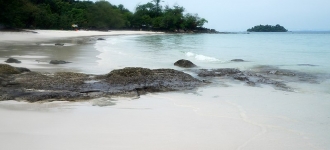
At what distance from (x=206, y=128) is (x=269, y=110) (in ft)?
5.26

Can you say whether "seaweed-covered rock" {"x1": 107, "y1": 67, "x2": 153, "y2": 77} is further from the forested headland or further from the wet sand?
the forested headland

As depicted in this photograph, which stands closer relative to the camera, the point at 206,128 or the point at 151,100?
the point at 206,128

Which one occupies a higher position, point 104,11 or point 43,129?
point 104,11

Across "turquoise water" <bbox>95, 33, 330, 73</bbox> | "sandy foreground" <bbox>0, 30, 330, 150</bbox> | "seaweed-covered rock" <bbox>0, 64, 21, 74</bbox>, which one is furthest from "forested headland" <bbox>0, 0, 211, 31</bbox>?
"sandy foreground" <bbox>0, 30, 330, 150</bbox>

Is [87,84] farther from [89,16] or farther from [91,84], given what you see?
[89,16]

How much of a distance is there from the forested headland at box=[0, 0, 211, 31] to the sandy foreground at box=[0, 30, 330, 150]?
1230 inches

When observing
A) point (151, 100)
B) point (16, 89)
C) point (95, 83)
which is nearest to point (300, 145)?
point (151, 100)

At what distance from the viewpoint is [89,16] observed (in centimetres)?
7012

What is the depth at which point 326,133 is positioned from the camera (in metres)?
3.93

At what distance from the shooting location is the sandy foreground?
11.2ft

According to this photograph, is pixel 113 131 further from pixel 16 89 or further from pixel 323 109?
pixel 323 109

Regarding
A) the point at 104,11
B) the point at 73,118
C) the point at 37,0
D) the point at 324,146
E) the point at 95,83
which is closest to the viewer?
the point at 324,146

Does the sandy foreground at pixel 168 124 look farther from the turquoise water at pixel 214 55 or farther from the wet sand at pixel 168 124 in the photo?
the turquoise water at pixel 214 55

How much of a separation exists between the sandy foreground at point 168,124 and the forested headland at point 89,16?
3125 cm
